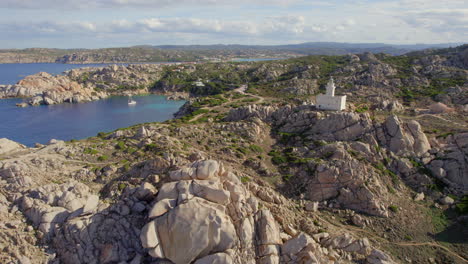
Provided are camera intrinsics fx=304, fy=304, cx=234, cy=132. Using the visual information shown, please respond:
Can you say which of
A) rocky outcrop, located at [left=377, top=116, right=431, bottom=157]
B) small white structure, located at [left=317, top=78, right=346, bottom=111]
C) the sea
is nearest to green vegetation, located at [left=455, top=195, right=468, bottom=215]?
rocky outcrop, located at [left=377, top=116, right=431, bottom=157]

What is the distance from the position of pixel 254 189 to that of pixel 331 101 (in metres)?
33.0

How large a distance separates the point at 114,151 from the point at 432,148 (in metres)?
43.5

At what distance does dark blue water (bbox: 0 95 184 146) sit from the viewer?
→ 7825cm

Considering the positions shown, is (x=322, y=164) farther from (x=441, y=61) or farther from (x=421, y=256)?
(x=441, y=61)

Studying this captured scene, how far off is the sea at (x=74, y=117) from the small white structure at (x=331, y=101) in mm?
55523

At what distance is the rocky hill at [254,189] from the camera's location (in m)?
16.9

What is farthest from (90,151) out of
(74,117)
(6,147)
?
(74,117)

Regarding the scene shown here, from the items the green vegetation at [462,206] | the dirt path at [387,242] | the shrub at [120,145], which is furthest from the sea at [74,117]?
the green vegetation at [462,206]

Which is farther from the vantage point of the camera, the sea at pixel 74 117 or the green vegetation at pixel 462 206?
the sea at pixel 74 117

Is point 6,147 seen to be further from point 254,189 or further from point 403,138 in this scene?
point 403,138

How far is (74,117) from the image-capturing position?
9800cm

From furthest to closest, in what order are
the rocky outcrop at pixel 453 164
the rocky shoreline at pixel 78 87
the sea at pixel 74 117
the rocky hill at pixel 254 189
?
1. the rocky shoreline at pixel 78 87
2. the sea at pixel 74 117
3. the rocky outcrop at pixel 453 164
4. the rocky hill at pixel 254 189

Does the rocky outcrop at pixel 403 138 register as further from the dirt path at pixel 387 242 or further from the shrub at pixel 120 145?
the shrub at pixel 120 145

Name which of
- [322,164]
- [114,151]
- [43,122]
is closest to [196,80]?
[43,122]
